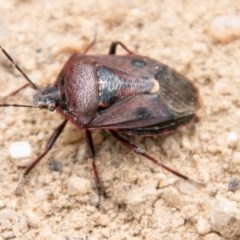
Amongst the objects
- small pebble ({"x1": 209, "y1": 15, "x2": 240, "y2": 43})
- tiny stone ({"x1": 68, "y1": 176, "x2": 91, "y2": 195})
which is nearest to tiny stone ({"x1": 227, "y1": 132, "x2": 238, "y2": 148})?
small pebble ({"x1": 209, "y1": 15, "x2": 240, "y2": 43})

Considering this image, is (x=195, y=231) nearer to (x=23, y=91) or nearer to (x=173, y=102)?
(x=173, y=102)

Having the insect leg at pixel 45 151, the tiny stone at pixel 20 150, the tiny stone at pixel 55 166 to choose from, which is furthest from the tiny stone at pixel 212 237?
the tiny stone at pixel 20 150

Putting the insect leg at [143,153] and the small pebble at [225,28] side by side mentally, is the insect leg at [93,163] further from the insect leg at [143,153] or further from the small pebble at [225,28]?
the small pebble at [225,28]

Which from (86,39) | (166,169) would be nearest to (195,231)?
(166,169)

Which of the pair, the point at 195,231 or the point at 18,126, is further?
the point at 18,126

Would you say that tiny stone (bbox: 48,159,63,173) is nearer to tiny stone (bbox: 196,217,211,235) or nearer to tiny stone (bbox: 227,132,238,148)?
tiny stone (bbox: 196,217,211,235)

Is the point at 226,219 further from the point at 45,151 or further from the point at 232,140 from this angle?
the point at 45,151
